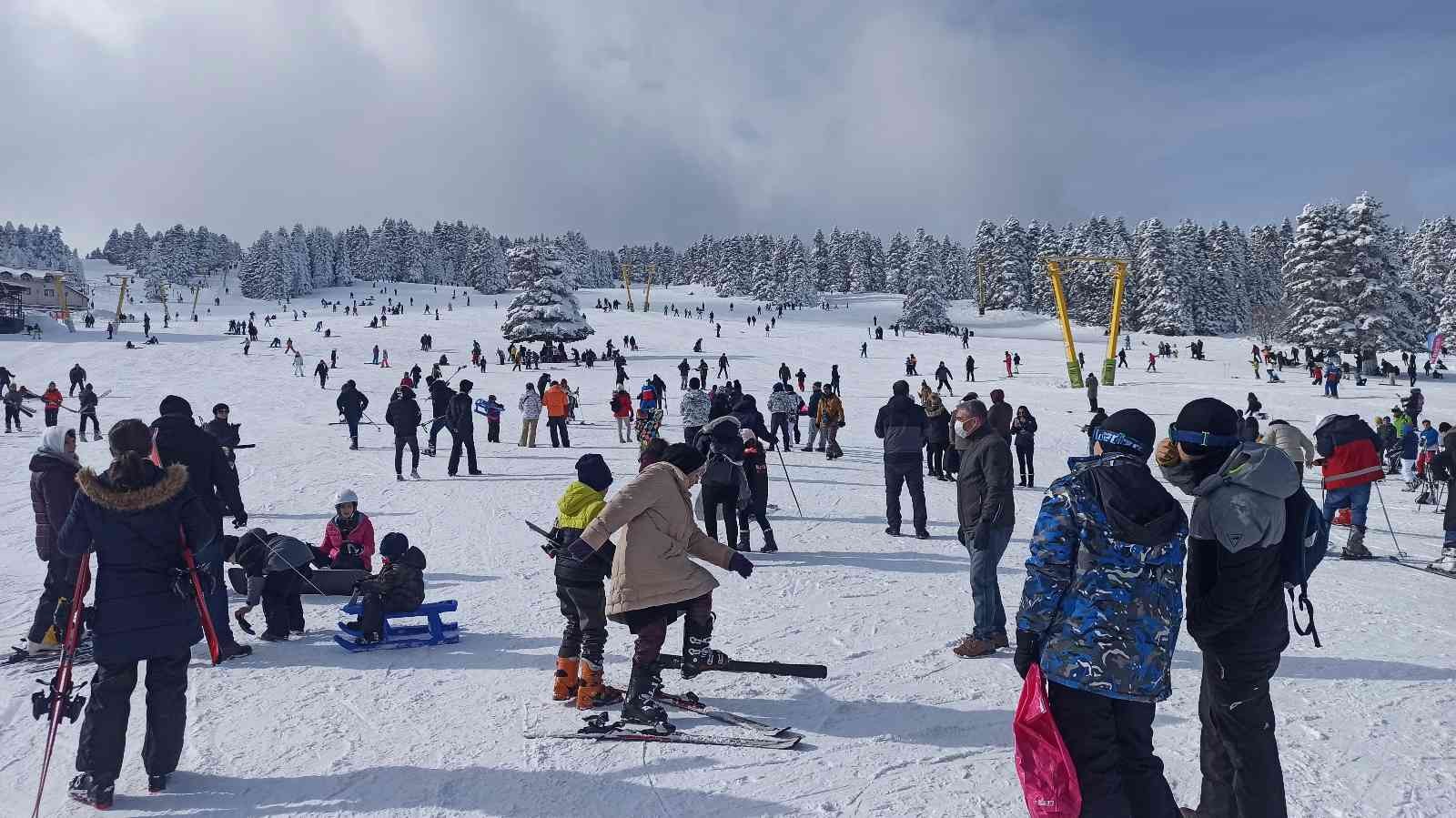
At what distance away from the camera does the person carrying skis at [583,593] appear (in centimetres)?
497

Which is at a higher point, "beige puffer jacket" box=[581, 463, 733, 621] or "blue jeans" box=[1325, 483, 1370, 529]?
"beige puffer jacket" box=[581, 463, 733, 621]

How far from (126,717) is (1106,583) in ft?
14.6

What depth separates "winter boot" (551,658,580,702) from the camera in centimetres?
526

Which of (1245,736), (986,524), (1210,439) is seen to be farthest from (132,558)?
(986,524)

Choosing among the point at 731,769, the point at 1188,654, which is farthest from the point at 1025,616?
the point at 1188,654

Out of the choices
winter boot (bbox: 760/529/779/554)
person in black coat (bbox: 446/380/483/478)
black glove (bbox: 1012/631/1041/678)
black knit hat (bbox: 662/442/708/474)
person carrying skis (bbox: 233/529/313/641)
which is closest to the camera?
black glove (bbox: 1012/631/1041/678)

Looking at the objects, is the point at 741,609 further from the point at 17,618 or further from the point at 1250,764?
the point at 17,618

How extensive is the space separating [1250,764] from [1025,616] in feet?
3.61

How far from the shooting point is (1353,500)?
976 cm

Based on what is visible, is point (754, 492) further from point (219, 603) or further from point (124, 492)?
point (124, 492)

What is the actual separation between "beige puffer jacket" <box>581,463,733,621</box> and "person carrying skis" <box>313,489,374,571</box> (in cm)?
403

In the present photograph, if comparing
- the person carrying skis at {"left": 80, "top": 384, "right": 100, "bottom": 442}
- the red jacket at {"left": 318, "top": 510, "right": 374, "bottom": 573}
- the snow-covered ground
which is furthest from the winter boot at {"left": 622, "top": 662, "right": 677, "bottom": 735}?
the person carrying skis at {"left": 80, "top": 384, "right": 100, "bottom": 442}

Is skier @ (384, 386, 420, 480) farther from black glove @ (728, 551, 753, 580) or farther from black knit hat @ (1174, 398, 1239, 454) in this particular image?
black knit hat @ (1174, 398, 1239, 454)

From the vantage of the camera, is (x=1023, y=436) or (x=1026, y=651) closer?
(x=1026, y=651)
